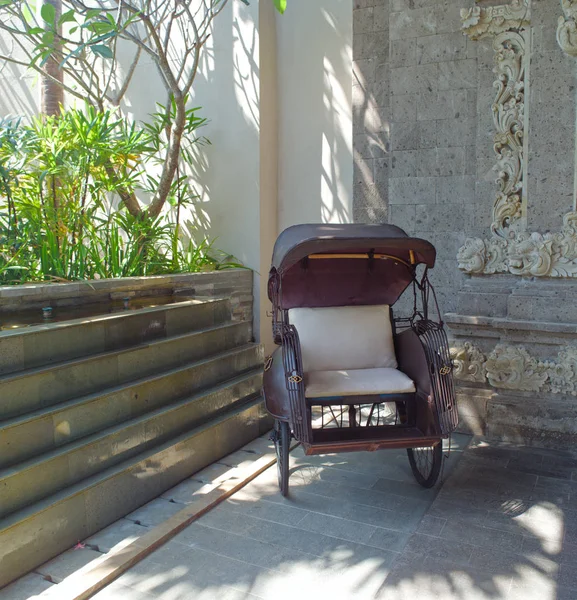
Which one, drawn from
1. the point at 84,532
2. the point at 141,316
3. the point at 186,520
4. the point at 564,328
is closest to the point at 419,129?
the point at 564,328

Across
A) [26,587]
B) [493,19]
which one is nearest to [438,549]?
[26,587]

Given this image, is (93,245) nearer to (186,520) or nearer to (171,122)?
(171,122)

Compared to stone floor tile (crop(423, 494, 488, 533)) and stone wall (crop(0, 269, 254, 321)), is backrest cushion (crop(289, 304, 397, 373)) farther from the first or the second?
stone wall (crop(0, 269, 254, 321))

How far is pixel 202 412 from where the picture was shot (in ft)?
16.9

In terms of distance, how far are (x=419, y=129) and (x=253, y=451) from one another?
329cm

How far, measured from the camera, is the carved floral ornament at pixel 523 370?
5.36 m

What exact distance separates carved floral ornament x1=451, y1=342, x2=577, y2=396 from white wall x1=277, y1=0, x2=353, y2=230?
215cm

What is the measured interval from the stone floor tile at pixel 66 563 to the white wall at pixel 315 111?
4302mm

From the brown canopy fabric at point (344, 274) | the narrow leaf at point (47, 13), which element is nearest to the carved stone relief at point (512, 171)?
the brown canopy fabric at point (344, 274)

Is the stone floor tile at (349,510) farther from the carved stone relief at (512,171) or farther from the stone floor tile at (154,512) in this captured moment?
the carved stone relief at (512,171)

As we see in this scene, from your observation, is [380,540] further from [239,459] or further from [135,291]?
[135,291]

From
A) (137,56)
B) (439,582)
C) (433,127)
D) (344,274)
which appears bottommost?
(439,582)

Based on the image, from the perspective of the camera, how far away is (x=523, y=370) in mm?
5496

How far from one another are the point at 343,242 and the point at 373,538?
6.13ft
